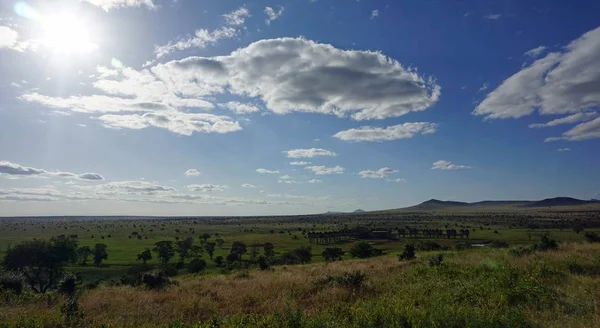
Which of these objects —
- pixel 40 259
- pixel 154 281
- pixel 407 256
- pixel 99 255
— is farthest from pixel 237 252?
pixel 154 281

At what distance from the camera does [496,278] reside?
14.7 meters

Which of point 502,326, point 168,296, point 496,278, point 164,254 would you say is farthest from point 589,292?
point 164,254

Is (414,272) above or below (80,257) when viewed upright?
above

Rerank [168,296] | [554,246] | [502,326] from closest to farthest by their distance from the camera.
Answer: [502,326] → [168,296] → [554,246]

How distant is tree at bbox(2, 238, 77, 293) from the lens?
64.8 m

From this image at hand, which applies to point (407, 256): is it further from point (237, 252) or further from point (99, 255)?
point (99, 255)

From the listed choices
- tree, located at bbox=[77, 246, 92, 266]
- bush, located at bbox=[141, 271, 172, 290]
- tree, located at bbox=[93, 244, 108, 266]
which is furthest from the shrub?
tree, located at bbox=[77, 246, 92, 266]

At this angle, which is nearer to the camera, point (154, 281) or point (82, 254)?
point (154, 281)

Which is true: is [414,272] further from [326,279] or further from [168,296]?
[168,296]

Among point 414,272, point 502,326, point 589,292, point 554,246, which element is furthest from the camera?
point 554,246

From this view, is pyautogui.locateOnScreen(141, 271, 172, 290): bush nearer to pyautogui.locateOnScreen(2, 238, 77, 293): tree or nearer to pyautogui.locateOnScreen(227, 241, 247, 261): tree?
pyautogui.locateOnScreen(2, 238, 77, 293): tree

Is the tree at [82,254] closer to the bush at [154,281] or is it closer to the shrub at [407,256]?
the bush at [154,281]

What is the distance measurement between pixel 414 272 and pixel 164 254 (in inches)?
3234

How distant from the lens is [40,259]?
65562 millimetres
